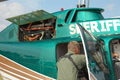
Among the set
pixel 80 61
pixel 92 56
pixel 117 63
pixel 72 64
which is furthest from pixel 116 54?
pixel 72 64

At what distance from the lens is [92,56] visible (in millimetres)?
6824

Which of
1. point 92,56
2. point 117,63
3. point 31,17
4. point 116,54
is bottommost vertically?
point 117,63

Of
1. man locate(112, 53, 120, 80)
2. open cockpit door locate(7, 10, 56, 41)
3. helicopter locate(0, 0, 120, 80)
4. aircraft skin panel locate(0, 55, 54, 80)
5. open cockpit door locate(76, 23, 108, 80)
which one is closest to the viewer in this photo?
open cockpit door locate(76, 23, 108, 80)

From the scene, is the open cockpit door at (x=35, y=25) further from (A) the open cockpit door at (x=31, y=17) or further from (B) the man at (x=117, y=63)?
(B) the man at (x=117, y=63)

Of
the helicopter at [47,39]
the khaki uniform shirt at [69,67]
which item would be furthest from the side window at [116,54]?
the khaki uniform shirt at [69,67]

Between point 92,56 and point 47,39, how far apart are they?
9.03ft

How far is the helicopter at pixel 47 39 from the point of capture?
Answer: 8622 millimetres

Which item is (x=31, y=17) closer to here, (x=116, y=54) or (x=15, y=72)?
(x=15, y=72)

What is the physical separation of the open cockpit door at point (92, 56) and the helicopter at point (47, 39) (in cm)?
25

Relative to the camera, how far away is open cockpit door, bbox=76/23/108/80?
21.3 ft

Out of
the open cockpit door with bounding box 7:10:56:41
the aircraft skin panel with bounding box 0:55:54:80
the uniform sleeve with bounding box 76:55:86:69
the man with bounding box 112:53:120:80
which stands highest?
the uniform sleeve with bounding box 76:55:86:69

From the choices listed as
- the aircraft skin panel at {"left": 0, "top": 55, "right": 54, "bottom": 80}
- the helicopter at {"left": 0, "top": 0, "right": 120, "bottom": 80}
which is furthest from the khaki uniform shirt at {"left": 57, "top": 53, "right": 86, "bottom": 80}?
the aircraft skin panel at {"left": 0, "top": 55, "right": 54, "bottom": 80}

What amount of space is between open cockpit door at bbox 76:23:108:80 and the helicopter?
0.25 metres

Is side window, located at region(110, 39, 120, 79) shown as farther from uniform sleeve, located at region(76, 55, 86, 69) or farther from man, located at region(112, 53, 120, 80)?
uniform sleeve, located at region(76, 55, 86, 69)
